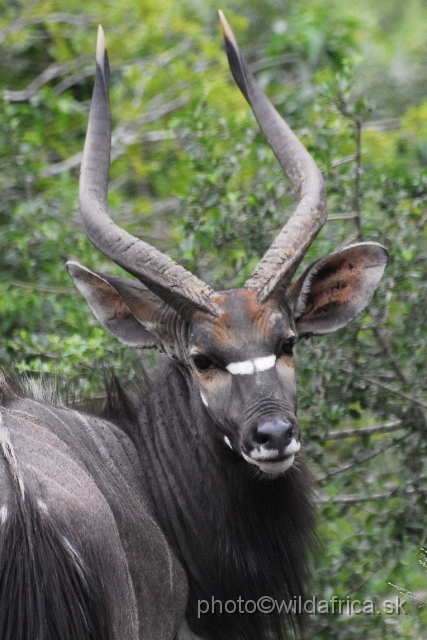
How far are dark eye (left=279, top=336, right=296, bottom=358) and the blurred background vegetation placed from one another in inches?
42.7

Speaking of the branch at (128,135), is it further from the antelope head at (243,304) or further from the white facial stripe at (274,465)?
the white facial stripe at (274,465)

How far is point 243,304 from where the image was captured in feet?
17.9

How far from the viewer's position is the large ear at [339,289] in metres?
6.06

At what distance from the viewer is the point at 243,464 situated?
5.50 m

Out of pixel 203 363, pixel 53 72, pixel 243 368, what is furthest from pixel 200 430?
pixel 53 72

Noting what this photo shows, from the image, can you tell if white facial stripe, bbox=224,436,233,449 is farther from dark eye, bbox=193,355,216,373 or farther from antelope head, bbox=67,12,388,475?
Answer: dark eye, bbox=193,355,216,373

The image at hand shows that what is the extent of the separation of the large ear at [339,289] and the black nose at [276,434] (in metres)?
1.15

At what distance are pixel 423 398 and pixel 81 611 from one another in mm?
3786

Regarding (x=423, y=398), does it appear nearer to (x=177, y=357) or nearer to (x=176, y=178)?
(x=177, y=357)

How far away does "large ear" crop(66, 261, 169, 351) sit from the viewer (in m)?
5.86

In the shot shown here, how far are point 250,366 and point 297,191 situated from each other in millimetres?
1404

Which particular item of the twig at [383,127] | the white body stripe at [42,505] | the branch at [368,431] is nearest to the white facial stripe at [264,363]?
the white body stripe at [42,505]

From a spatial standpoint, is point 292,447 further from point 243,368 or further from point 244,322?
point 244,322

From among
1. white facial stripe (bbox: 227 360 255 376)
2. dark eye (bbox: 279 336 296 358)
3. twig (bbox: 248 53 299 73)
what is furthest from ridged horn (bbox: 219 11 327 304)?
twig (bbox: 248 53 299 73)
